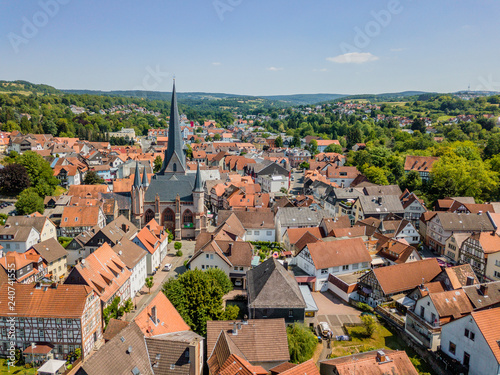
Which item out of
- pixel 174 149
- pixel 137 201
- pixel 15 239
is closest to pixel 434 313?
pixel 137 201

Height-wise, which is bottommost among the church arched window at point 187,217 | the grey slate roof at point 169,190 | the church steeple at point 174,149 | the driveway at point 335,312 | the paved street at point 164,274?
the paved street at point 164,274

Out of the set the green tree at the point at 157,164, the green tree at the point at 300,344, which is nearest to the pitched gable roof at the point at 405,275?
the green tree at the point at 300,344

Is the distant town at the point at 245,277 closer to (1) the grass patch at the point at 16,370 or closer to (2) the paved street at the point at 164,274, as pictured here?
(1) the grass patch at the point at 16,370

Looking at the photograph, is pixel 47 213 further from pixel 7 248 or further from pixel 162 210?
pixel 162 210

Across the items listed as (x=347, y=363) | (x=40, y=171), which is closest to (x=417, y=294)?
(x=347, y=363)

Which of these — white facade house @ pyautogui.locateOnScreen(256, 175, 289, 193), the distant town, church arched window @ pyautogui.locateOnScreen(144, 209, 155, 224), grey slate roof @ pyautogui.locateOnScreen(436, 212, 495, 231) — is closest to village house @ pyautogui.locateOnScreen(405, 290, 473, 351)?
the distant town
